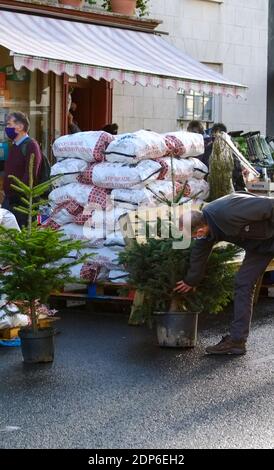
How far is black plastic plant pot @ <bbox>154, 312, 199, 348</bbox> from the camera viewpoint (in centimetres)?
776

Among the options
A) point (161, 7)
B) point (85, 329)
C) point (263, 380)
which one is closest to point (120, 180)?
point (85, 329)

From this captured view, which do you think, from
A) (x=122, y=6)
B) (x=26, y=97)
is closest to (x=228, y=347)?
(x=26, y=97)

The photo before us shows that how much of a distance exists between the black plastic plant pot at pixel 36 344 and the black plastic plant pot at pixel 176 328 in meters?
1.01

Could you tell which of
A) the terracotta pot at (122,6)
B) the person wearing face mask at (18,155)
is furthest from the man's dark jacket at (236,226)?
the terracotta pot at (122,6)

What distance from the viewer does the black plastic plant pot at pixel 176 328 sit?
7762 millimetres

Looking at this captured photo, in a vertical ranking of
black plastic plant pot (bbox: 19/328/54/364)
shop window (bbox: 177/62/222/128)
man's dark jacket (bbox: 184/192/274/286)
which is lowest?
black plastic plant pot (bbox: 19/328/54/364)

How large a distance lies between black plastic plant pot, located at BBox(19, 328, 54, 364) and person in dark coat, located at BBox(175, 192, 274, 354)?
115cm

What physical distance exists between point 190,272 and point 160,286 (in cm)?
35

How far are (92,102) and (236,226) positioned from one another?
30.9 feet

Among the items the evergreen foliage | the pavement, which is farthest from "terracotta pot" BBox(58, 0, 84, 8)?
the pavement

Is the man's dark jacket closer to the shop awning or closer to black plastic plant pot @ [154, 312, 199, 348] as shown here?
black plastic plant pot @ [154, 312, 199, 348]

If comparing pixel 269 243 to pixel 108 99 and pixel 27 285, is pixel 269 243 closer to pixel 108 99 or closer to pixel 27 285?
pixel 27 285

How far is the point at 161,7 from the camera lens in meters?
16.8

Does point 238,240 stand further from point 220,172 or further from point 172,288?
point 220,172
